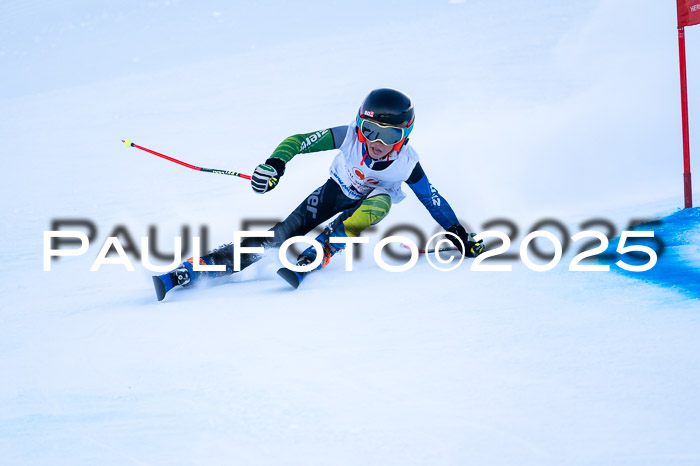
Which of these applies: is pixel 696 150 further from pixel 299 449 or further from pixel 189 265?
pixel 299 449

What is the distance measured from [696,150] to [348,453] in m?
5.24

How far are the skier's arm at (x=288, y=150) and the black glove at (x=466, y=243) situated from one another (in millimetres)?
830

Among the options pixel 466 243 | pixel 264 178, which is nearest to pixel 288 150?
pixel 264 178

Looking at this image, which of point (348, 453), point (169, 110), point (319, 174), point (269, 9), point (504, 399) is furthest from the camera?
point (269, 9)

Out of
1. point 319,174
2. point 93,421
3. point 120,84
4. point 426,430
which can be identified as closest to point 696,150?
point 319,174

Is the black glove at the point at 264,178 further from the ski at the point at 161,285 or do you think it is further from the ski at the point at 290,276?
the ski at the point at 161,285

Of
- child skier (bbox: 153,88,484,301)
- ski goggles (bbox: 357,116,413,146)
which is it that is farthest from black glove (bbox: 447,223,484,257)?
ski goggles (bbox: 357,116,413,146)

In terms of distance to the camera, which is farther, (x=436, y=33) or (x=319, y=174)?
(x=436, y=33)

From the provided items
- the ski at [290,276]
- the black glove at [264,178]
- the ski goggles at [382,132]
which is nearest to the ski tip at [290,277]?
the ski at [290,276]

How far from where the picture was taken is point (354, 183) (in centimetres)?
418

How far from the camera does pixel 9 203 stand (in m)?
6.52

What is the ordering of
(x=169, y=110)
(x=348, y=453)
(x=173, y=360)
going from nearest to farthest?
(x=348, y=453)
(x=173, y=360)
(x=169, y=110)

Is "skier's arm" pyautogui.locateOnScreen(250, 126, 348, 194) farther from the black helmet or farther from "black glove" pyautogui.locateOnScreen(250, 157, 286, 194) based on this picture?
the black helmet

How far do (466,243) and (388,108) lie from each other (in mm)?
964
